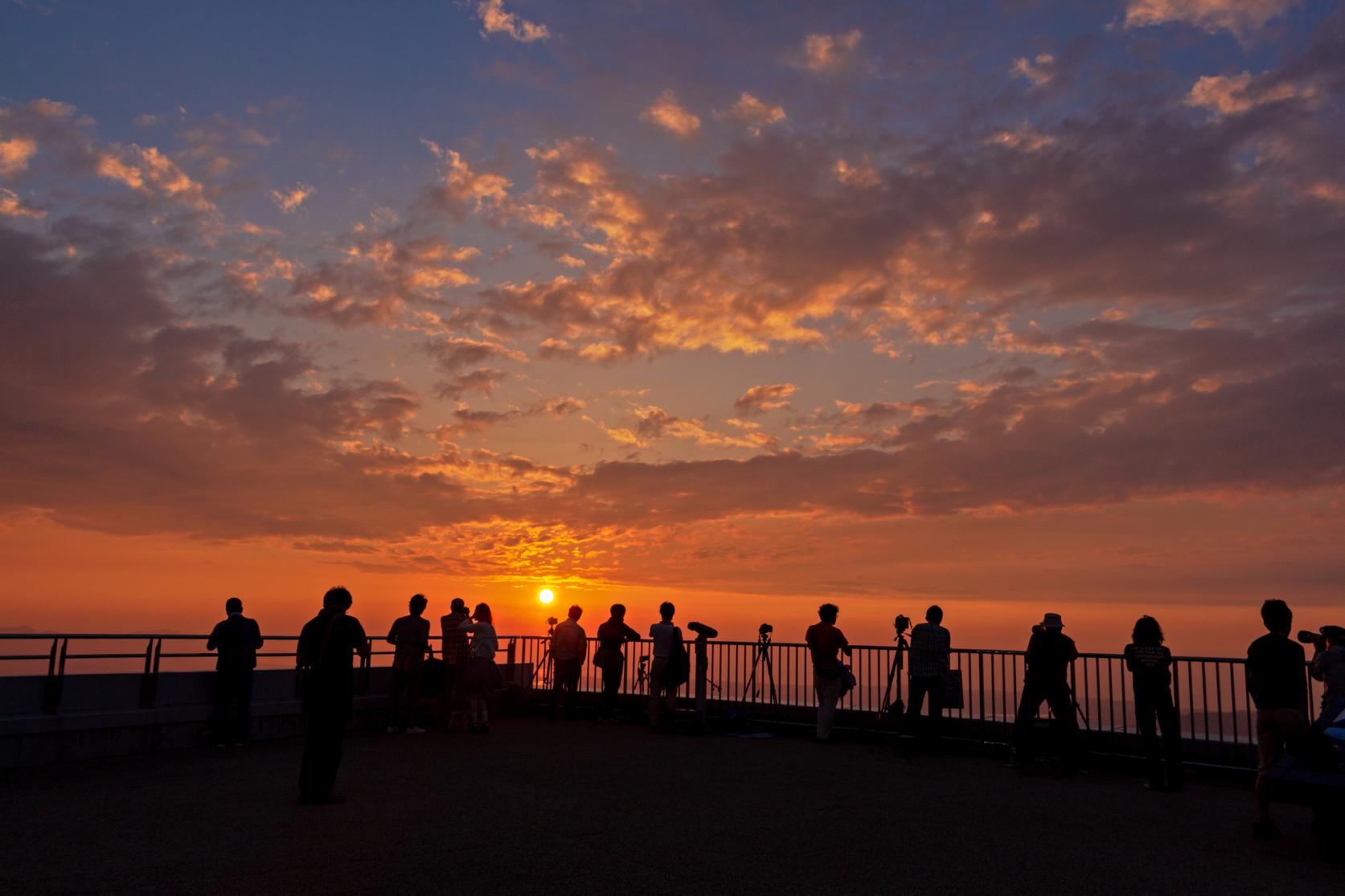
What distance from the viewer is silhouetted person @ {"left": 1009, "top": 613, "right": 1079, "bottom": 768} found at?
1323 centimetres

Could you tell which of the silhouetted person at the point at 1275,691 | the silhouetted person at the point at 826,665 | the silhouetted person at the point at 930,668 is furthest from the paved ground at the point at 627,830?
the silhouetted person at the point at 826,665

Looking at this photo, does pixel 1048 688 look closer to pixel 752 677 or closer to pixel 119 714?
pixel 752 677

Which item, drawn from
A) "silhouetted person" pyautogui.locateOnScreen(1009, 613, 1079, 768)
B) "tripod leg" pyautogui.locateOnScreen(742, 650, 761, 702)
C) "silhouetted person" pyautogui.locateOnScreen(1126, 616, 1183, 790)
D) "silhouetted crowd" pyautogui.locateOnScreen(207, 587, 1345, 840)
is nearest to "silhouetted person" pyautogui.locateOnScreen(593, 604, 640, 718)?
"silhouetted crowd" pyautogui.locateOnScreen(207, 587, 1345, 840)

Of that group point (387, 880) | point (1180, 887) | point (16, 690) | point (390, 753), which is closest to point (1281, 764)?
point (1180, 887)

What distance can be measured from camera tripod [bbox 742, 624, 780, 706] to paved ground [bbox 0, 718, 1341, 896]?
16.4ft

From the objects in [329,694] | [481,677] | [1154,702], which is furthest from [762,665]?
[329,694]

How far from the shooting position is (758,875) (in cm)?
712

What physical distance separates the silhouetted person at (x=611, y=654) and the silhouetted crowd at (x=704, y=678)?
29mm

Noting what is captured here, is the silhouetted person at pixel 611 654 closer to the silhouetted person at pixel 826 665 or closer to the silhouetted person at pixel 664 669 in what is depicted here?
the silhouetted person at pixel 664 669

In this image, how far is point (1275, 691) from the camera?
916cm

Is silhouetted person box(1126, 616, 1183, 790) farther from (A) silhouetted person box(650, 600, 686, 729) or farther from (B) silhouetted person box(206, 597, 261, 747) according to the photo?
(B) silhouetted person box(206, 597, 261, 747)

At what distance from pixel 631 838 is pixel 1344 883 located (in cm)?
537

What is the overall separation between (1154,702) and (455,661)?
1114cm

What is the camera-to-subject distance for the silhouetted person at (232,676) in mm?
15164
